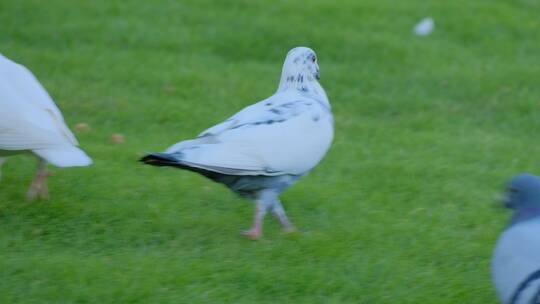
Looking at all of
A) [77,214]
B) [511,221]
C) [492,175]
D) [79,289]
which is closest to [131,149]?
[77,214]

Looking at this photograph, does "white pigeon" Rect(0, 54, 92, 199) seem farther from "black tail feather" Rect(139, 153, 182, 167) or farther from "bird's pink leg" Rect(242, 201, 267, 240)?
"bird's pink leg" Rect(242, 201, 267, 240)

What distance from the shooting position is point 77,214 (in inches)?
199

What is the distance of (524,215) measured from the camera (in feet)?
12.7

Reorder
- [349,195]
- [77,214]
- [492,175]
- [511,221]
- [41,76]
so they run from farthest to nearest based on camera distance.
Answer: [41,76], [492,175], [349,195], [77,214], [511,221]

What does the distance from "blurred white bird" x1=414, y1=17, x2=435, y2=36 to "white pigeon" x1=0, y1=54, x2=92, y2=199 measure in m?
5.45

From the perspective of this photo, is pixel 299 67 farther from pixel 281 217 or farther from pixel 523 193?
pixel 523 193

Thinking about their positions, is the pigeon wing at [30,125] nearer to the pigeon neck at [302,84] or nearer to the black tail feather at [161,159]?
the black tail feather at [161,159]

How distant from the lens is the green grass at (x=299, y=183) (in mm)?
4375

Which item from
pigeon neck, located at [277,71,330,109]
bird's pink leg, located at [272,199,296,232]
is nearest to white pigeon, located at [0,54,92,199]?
bird's pink leg, located at [272,199,296,232]

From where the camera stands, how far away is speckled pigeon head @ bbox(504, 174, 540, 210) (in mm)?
3889

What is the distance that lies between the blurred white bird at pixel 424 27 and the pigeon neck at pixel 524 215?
5660 mm

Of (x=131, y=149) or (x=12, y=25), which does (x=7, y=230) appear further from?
(x=12, y=25)

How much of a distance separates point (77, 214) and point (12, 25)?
448cm

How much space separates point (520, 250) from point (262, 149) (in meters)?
1.50
